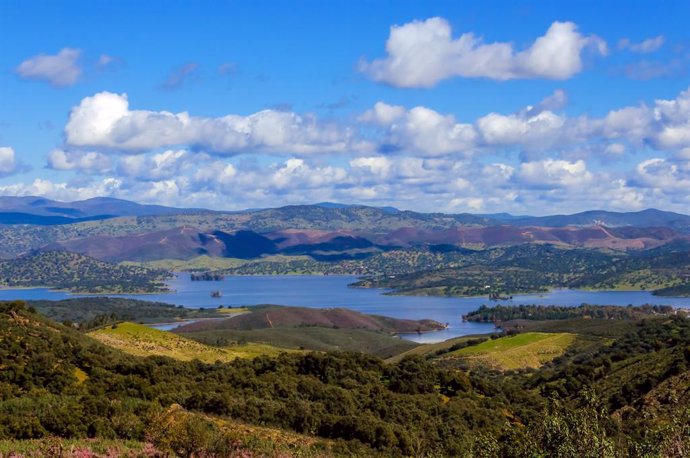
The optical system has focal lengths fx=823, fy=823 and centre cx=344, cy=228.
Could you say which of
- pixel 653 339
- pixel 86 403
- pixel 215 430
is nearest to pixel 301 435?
pixel 215 430

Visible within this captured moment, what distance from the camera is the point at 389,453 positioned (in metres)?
39.9

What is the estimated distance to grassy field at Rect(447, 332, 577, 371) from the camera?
114938 mm

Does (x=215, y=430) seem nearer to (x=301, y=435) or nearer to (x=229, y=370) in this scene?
(x=301, y=435)

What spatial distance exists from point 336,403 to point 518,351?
82080 millimetres

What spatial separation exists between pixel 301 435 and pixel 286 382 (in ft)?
46.3

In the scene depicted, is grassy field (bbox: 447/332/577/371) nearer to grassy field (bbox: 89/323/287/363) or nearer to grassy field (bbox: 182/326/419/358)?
grassy field (bbox: 182/326/419/358)

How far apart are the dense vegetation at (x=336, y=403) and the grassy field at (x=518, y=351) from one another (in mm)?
34038

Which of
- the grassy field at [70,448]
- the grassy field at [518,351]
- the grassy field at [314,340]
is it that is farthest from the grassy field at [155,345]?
the grassy field at [70,448]

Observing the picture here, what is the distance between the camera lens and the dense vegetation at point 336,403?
3022cm

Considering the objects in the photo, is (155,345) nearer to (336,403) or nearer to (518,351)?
(336,403)

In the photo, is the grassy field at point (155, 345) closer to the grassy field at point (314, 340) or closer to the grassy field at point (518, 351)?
the grassy field at point (518, 351)

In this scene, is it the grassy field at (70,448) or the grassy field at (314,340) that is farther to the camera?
the grassy field at (314,340)

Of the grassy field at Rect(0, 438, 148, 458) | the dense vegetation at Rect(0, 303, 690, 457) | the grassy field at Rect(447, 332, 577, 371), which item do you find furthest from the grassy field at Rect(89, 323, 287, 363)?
the grassy field at Rect(0, 438, 148, 458)

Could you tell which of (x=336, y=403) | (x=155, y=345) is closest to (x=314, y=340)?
(x=155, y=345)
